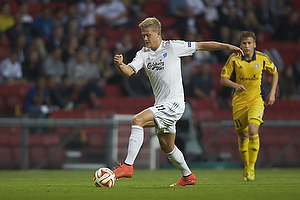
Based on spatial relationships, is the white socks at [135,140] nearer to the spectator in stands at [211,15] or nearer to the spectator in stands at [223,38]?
the spectator in stands at [223,38]

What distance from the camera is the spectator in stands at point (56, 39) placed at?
16531mm

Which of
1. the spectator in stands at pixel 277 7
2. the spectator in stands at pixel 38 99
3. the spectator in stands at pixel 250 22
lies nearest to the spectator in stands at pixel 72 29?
the spectator in stands at pixel 38 99

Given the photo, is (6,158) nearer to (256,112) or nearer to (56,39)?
(56,39)

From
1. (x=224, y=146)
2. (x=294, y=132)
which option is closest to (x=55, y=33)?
(x=224, y=146)

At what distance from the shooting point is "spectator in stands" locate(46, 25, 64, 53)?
16531 mm

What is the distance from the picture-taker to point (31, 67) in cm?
1565

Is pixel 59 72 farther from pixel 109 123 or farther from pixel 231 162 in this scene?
pixel 231 162

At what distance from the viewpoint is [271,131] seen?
48.4ft

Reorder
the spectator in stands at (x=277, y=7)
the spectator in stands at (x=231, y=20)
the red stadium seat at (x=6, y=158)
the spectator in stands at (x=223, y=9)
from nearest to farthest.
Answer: the red stadium seat at (x=6, y=158) < the spectator in stands at (x=231, y=20) < the spectator in stands at (x=223, y=9) < the spectator in stands at (x=277, y=7)

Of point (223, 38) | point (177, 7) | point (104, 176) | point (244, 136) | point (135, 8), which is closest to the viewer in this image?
point (104, 176)

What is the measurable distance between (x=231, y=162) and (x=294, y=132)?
1.79m

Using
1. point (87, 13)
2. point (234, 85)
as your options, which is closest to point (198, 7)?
point (87, 13)

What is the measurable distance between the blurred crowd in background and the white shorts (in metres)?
7.52

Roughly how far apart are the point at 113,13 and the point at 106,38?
1587mm
